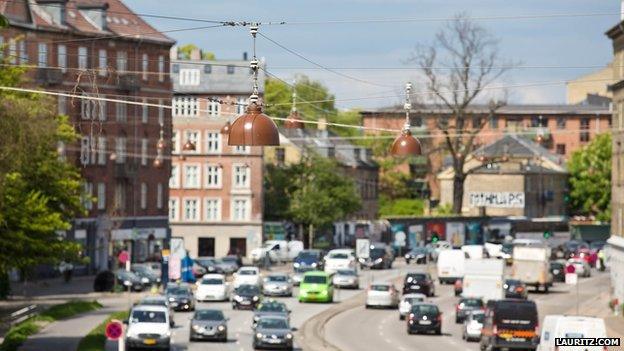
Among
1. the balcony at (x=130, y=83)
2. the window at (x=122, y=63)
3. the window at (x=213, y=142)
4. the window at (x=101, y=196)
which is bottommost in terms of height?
the window at (x=101, y=196)

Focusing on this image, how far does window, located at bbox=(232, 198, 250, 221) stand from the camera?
128625 millimetres

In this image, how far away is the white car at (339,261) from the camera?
99.5 meters

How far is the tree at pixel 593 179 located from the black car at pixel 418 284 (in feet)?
262

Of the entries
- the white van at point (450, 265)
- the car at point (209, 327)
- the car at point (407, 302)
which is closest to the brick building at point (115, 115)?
the white van at point (450, 265)

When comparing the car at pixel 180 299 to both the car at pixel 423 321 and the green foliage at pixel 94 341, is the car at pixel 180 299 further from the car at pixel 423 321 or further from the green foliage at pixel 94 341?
the green foliage at pixel 94 341

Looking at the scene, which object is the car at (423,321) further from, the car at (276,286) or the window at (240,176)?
the window at (240,176)

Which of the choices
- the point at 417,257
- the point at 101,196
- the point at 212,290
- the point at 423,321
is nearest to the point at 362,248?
the point at 417,257

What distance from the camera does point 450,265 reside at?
9594 centimetres

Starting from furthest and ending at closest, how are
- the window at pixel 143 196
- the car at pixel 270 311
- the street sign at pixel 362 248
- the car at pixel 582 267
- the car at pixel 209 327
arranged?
the window at pixel 143 196, the car at pixel 582 267, the street sign at pixel 362 248, the car at pixel 270 311, the car at pixel 209 327

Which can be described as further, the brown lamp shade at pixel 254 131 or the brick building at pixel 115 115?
the brick building at pixel 115 115

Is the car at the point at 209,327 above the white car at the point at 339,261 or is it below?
below

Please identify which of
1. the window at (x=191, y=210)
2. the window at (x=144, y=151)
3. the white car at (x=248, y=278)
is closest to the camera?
the white car at (x=248, y=278)

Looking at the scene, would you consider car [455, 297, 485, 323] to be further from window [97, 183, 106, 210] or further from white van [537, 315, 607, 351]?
window [97, 183, 106, 210]

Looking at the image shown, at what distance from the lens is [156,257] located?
362 feet
